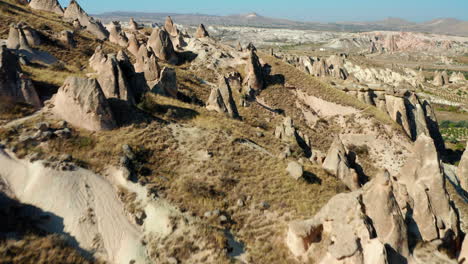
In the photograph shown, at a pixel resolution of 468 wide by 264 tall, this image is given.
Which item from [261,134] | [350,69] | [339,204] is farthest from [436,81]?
[339,204]

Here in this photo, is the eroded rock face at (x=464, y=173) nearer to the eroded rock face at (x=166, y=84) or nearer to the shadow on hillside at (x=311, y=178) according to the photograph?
the shadow on hillside at (x=311, y=178)

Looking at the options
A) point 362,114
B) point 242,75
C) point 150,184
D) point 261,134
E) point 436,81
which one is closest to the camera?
point 150,184

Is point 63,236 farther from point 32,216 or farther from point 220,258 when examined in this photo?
point 220,258

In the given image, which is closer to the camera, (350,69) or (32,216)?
(32,216)

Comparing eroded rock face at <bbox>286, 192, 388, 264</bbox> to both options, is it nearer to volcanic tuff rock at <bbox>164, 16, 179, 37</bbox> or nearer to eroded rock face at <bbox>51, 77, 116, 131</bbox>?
eroded rock face at <bbox>51, 77, 116, 131</bbox>

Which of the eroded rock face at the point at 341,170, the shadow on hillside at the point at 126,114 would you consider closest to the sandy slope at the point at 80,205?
the shadow on hillside at the point at 126,114

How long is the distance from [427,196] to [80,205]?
13.5 m

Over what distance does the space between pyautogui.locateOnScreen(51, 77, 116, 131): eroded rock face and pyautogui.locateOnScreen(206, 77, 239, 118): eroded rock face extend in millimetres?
11128

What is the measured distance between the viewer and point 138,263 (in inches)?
402

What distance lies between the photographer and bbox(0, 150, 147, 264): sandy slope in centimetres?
1059

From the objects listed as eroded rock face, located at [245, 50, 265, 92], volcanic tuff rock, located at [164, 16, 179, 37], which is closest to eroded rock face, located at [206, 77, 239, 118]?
eroded rock face, located at [245, 50, 265, 92]

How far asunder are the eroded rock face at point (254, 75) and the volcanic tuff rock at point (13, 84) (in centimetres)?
2723

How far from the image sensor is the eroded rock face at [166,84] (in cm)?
2388

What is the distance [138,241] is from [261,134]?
12.6 meters
